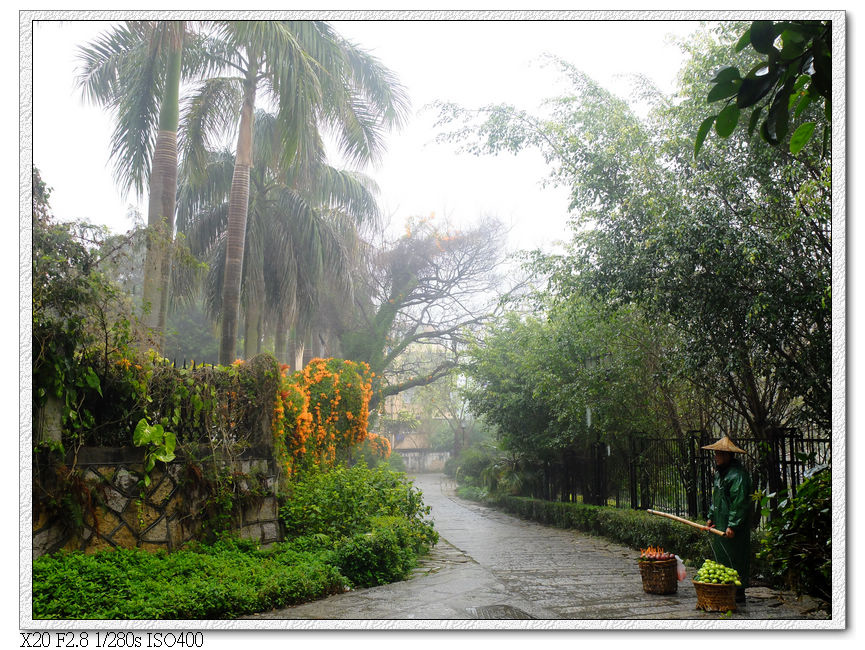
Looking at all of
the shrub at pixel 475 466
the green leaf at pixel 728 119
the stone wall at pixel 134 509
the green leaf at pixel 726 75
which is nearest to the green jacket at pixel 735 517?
the green leaf at pixel 728 119

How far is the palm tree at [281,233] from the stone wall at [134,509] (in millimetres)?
5030

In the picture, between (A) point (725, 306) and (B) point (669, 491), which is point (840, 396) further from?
(B) point (669, 491)

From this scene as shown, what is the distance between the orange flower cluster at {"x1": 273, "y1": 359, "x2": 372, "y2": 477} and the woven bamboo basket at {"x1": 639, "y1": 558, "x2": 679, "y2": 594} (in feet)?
12.7

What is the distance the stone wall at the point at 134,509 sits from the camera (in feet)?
15.1

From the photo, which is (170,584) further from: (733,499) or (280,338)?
(280,338)

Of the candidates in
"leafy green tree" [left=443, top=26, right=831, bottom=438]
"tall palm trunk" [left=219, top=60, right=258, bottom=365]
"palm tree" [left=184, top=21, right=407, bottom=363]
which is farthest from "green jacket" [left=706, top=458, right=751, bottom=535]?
"tall palm trunk" [left=219, top=60, right=258, bottom=365]

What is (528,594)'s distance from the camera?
17.6 feet

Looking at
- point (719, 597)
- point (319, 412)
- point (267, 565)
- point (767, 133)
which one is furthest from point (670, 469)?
point (767, 133)

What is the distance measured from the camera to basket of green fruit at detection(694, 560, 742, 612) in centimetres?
448

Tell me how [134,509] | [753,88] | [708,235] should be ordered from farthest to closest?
[708,235] < [134,509] < [753,88]

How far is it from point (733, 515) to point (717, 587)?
0.57 m

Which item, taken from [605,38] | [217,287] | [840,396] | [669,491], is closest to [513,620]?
[840,396]

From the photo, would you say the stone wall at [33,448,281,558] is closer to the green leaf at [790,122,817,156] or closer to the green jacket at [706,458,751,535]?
the green jacket at [706,458,751,535]

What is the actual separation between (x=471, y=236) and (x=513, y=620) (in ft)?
37.3
